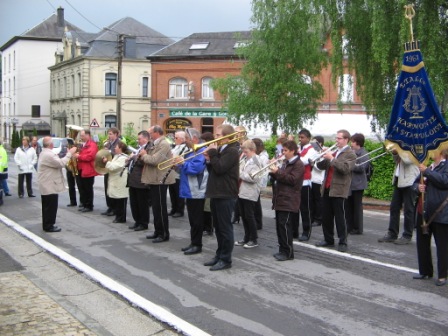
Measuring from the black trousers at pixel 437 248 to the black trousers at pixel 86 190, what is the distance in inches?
344

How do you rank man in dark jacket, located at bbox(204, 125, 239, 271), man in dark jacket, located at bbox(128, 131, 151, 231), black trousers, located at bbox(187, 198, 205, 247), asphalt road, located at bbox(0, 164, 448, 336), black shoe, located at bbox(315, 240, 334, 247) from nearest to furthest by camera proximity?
asphalt road, located at bbox(0, 164, 448, 336) < man in dark jacket, located at bbox(204, 125, 239, 271) < black trousers, located at bbox(187, 198, 205, 247) < black shoe, located at bbox(315, 240, 334, 247) < man in dark jacket, located at bbox(128, 131, 151, 231)

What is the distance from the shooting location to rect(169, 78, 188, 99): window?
5134 cm

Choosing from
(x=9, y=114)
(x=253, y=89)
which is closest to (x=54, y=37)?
(x=9, y=114)

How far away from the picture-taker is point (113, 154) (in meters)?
13.4

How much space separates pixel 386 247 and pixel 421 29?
8.58m

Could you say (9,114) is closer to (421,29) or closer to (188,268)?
(421,29)

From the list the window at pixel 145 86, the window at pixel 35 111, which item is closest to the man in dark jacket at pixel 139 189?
the window at pixel 145 86

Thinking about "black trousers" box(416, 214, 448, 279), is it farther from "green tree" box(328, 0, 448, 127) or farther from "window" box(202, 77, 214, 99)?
"window" box(202, 77, 214, 99)

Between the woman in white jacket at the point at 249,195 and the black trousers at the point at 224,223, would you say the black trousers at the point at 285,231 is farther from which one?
the woman in white jacket at the point at 249,195

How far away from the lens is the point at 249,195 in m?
10.2

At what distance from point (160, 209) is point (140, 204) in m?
1.46

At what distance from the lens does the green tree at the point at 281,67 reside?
85.0ft

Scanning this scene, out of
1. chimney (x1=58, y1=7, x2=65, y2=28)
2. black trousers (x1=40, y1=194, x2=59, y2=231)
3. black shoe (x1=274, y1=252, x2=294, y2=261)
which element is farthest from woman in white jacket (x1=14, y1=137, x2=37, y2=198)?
chimney (x1=58, y1=7, x2=65, y2=28)

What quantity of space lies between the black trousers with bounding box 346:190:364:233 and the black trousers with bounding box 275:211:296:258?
2.75 metres
